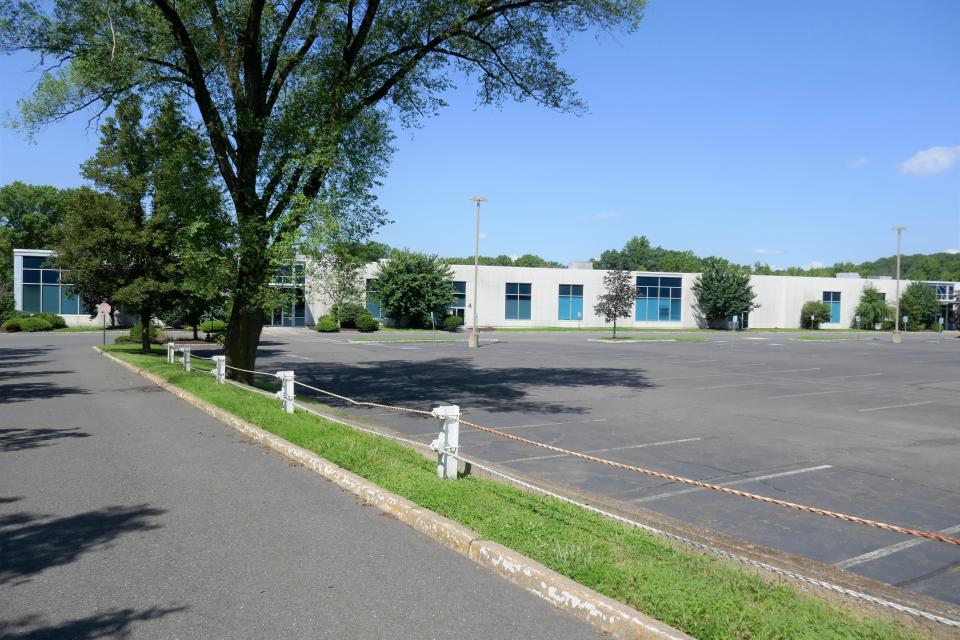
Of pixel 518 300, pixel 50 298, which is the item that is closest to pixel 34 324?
pixel 50 298

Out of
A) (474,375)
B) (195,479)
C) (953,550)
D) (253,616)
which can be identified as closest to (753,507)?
(953,550)

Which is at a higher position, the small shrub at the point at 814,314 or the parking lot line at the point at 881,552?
the small shrub at the point at 814,314

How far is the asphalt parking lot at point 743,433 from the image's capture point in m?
7.11

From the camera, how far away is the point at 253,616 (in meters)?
4.43

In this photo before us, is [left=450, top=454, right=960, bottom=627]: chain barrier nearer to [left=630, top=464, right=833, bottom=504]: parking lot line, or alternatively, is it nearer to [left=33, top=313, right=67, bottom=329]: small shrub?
[left=630, top=464, right=833, bottom=504]: parking lot line

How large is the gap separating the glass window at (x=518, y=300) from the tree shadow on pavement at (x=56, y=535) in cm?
6061

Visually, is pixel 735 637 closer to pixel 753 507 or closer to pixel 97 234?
pixel 753 507

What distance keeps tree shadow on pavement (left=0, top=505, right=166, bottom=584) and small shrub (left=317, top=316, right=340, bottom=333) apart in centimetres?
4842

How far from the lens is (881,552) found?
6453 mm

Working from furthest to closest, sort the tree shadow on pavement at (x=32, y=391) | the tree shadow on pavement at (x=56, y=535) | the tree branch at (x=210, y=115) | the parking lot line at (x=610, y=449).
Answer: the tree branch at (x=210, y=115)
the tree shadow on pavement at (x=32, y=391)
the parking lot line at (x=610, y=449)
the tree shadow on pavement at (x=56, y=535)

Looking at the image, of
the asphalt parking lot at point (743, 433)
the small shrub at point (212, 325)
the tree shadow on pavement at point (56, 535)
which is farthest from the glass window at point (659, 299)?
the tree shadow on pavement at point (56, 535)

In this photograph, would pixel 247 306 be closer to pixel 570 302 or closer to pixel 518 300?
pixel 518 300

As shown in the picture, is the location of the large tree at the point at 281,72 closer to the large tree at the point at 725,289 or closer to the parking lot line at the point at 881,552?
the parking lot line at the point at 881,552

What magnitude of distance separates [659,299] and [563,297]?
11316mm
